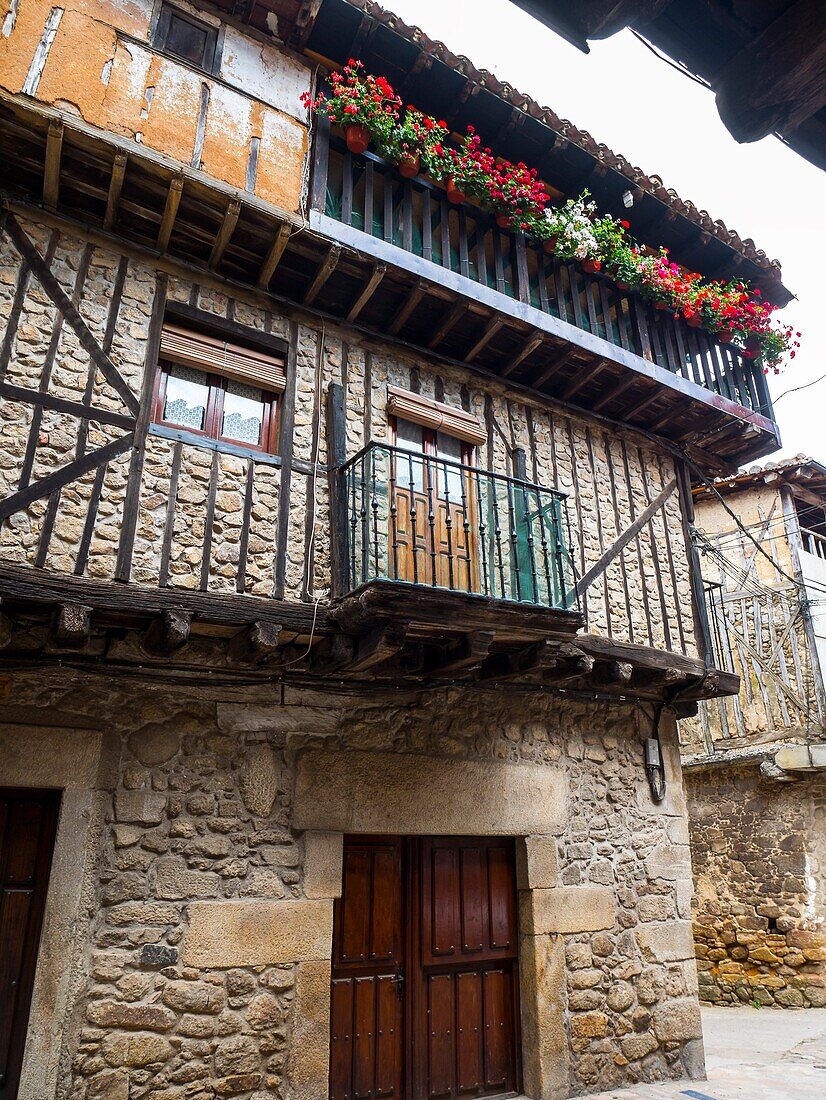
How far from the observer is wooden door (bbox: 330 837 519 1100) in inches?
194

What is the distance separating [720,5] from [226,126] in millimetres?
4940

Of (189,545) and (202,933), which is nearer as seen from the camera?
(202,933)

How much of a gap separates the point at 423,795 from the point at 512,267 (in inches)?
181

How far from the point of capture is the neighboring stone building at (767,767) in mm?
8836

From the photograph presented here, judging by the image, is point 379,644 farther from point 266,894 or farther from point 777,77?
point 777,77

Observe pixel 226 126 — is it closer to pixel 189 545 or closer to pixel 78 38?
pixel 78 38

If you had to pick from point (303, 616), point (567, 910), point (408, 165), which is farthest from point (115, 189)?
point (567, 910)

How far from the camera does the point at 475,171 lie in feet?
20.2

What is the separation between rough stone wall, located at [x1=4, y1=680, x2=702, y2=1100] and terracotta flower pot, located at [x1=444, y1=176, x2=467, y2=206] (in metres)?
4.10

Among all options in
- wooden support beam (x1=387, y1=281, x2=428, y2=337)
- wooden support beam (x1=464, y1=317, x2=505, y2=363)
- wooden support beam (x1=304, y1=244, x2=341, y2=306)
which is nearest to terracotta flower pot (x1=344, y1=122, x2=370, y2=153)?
wooden support beam (x1=304, y1=244, x2=341, y2=306)

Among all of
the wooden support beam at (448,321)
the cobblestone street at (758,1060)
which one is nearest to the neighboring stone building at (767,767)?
the cobblestone street at (758,1060)

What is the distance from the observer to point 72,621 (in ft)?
13.0

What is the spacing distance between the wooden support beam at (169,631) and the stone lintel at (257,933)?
4.94 ft

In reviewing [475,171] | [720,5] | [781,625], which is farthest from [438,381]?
[781,625]
